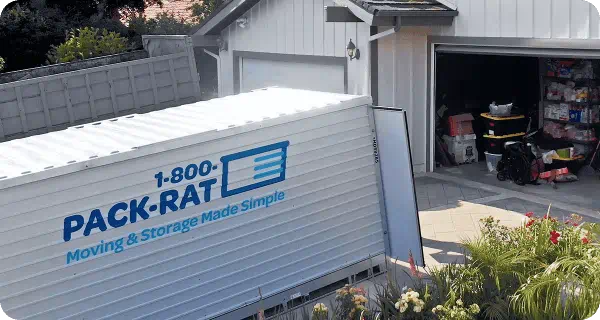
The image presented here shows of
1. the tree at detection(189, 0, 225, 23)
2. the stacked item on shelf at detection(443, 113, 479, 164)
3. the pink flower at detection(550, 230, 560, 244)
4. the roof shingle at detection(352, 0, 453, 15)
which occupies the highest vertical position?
the tree at detection(189, 0, 225, 23)

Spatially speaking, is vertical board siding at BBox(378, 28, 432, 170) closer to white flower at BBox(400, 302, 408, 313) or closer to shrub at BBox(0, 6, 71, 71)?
white flower at BBox(400, 302, 408, 313)

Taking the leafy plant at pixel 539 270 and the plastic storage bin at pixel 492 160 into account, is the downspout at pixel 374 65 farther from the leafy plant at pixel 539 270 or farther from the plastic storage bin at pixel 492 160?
the leafy plant at pixel 539 270

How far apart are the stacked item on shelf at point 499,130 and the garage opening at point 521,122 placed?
2 cm

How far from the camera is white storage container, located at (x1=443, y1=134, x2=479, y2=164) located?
1526 centimetres

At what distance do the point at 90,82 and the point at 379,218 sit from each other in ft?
23.9

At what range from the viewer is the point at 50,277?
633 centimetres

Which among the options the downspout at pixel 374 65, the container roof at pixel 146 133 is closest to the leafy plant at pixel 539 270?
the container roof at pixel 146 133

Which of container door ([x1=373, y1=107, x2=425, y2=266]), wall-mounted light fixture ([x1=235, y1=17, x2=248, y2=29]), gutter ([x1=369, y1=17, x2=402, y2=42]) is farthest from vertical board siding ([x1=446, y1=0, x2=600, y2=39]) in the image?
wall-mounted light fixture ([x1=235, y1=17, x2=248, y2=29])

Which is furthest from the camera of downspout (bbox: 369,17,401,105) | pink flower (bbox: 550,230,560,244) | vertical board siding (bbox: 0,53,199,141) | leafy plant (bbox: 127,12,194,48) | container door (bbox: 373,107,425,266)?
leafy plant (bbox: 127,12,194,48)

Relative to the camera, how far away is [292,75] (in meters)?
16.4

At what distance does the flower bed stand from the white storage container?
24.4 ft

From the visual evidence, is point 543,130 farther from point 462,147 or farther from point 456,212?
point 456,212

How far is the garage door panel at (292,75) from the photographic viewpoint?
1514 centimetres

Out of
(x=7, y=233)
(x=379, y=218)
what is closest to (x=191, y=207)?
(x=7, y=233)
